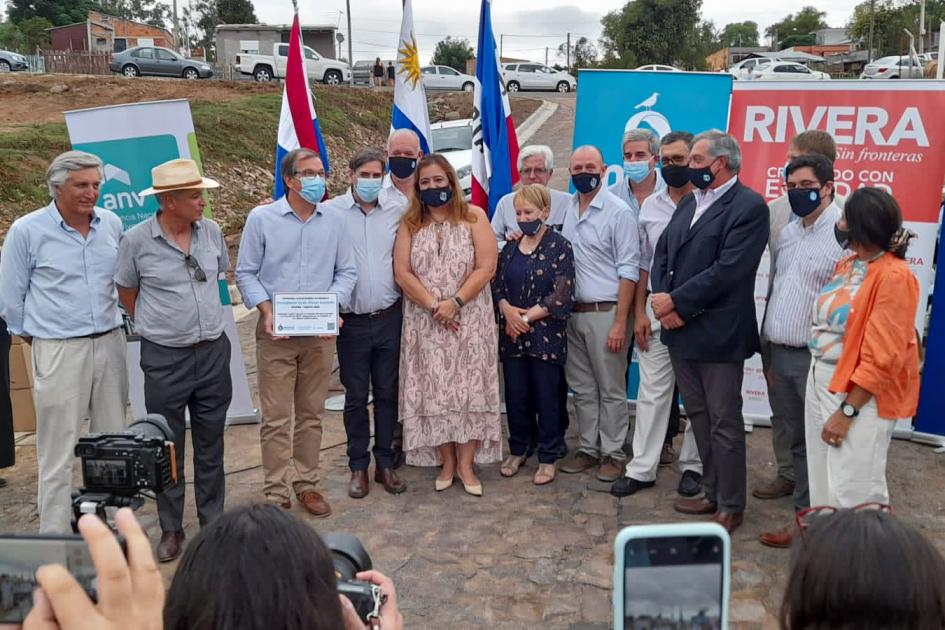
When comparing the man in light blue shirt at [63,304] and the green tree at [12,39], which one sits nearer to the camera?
the man in light blue shirt at [63,304]

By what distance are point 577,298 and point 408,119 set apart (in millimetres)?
2056

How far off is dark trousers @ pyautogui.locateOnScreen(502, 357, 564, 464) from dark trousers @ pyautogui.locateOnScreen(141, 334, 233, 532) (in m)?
1.68

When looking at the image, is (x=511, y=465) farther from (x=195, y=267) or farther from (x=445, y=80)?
(x=445, y=80)

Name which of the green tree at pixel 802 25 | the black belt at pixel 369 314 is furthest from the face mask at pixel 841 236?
the green tree at pixel 802 25

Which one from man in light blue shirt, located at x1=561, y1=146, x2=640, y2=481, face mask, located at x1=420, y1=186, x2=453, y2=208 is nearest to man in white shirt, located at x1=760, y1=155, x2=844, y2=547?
man in light blue shirt, located at x1=561, y1=146, x2=640, y2=481

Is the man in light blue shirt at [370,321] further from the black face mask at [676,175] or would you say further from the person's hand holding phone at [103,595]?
the person's hand holding phone at [103,595]

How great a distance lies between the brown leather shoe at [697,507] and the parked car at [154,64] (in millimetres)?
31200

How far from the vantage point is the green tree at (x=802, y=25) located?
275ft

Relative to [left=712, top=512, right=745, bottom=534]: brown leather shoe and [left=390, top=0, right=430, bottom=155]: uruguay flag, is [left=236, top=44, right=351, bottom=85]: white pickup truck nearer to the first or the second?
[left=390, top=0, right=430, bottom=155]: uruguay flag

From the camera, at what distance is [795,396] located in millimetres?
4188

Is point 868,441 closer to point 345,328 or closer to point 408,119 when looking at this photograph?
point 345,328

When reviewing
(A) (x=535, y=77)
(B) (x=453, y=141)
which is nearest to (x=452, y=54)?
(A) (x=535, y=77)

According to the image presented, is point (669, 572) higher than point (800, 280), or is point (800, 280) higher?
point (800, 280)

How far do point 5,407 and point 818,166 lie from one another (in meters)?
4.77
